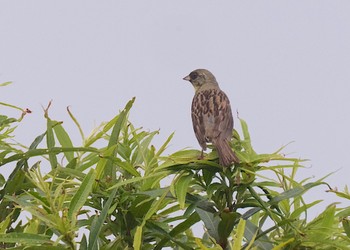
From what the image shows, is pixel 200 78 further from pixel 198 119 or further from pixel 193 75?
pixel 198 119

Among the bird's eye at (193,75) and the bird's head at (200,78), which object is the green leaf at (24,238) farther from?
the bird's eye at (193,75)

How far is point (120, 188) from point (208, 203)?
314 millimetres

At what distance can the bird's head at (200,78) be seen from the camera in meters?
5.65

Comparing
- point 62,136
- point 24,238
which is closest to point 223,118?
point 62,136

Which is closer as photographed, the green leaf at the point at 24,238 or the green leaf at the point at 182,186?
the green leaf at the point at 24,238

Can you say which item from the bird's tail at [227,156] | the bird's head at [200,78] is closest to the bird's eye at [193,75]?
the bird's head at [200,78]

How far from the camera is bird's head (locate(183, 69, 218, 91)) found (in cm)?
565

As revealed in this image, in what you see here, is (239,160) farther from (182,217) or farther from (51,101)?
(51,101)

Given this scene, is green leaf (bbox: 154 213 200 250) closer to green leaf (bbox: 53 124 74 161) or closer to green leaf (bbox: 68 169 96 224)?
green leaf (bbox: 68 169 96 224)

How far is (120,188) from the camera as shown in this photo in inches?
103

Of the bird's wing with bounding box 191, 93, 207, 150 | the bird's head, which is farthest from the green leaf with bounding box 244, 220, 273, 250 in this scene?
the bird's head

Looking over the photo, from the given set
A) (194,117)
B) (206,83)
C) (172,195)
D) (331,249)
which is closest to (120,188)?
(172,195)

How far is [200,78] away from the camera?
5.79 metres

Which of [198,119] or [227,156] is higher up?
[198,119]
